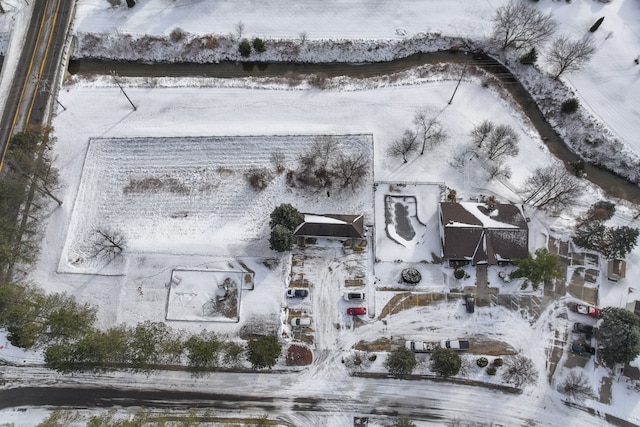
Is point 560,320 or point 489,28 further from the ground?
point 489,28

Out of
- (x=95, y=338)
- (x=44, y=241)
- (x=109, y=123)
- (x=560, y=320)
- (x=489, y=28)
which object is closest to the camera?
(x=95, y=338)

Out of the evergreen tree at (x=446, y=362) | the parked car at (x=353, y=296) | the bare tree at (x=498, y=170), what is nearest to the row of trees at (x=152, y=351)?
the parked car at (x=353, y=296)

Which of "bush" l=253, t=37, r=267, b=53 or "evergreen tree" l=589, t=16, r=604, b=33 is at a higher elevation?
"evergreen tree" l=589, t=16, r=604, b=33

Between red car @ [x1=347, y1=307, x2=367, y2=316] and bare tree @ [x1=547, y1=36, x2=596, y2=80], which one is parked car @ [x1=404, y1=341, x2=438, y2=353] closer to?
red car @ [x1=347, y1=307, x2=367, y2=316]

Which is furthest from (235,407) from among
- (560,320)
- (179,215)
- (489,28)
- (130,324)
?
(489,28)

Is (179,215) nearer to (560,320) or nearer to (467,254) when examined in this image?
(467,254)

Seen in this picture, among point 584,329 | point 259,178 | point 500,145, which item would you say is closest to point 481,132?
point 500,145

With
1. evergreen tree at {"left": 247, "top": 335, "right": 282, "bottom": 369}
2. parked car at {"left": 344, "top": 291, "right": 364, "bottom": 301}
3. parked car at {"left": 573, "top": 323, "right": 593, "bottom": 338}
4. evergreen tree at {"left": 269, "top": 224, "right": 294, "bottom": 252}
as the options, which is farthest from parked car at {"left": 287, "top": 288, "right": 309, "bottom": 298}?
parked car at {"left": 573, "top": 323, "right": 593, "bottom": 338}
